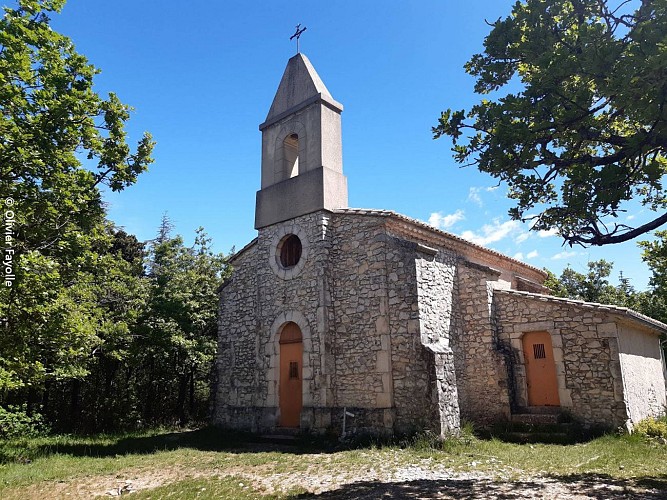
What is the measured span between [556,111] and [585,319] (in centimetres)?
682

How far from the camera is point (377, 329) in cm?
1178

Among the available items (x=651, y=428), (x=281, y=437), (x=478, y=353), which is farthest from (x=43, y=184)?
(x=651, y=428)

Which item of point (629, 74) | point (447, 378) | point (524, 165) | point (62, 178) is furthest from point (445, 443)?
point (62, 178)

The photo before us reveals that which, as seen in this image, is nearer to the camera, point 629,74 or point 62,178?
point 629,74

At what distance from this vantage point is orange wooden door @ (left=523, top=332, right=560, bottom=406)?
39.4 ft

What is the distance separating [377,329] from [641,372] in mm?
7301

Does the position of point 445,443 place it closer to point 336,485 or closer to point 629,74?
point 336,485

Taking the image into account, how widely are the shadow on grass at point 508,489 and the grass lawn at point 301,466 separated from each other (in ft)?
0.18

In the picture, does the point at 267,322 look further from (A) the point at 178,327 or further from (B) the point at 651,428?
(B) the point at 651,428

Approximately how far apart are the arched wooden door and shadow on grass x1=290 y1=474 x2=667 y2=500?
569 centimetres

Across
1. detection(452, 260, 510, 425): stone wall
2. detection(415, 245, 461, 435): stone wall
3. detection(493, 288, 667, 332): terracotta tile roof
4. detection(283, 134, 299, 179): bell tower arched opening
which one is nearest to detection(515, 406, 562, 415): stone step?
detection(452, 260, 510, 425): stone wall

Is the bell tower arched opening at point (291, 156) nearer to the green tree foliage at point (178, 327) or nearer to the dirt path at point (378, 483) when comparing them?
the green tree foliage at point (178, 327)

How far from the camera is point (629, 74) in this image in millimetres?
5836

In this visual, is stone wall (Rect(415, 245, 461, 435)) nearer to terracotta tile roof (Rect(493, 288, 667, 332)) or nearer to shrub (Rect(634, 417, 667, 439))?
terracotta tile roof (Rect(493, 288, 667, 332))
